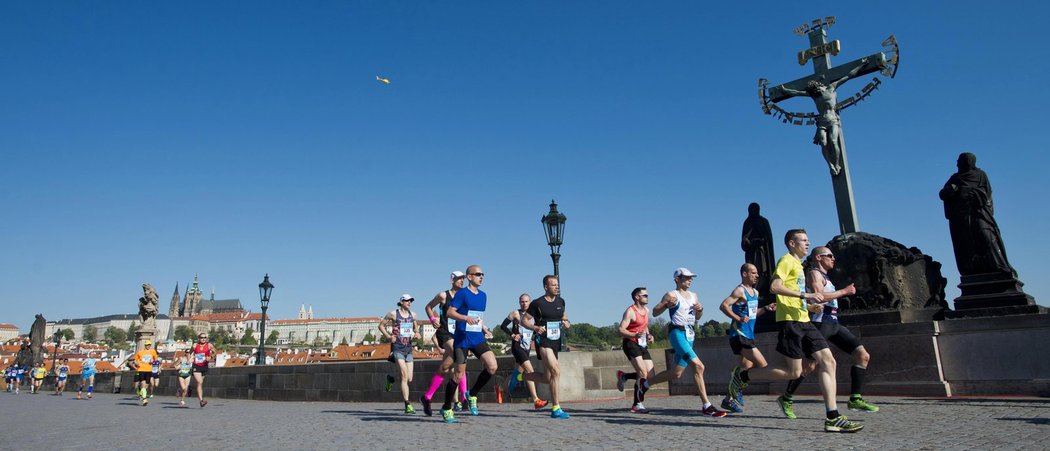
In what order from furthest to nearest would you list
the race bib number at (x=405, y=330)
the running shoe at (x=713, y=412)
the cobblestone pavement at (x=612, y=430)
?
the race bib number at (x=405, y=330), the running shoe at (x=713, y=412), the cobblestone pavement at (x=612, y=430)

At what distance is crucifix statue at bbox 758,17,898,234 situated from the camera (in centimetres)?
1187

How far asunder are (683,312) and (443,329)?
336 cm

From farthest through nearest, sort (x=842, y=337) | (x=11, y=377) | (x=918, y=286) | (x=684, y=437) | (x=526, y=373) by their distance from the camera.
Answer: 1. (x=11, y=377)
2. (x=918, y=286)
3. (x=526, y=373)
4. (x=842, y=337)
5. (x=684, y=437)

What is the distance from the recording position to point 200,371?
531 inches

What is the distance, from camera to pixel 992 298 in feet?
28.8

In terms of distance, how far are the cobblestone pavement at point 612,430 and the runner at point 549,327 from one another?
0.39 meters

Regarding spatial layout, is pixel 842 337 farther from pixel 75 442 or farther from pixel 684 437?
pixel 75 442

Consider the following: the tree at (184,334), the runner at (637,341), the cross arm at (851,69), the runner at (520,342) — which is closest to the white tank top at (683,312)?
the runner at (637,341)

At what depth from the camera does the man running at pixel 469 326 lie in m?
7.77

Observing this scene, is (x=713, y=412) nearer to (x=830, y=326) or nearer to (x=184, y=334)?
(x=830, y=326)

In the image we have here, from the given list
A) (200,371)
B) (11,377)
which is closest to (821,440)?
(200,371)

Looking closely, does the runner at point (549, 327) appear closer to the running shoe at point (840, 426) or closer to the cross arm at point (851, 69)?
the running shoe at point (840, 426)

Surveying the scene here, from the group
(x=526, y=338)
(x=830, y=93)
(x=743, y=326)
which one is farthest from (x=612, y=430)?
(x=830, y=93)

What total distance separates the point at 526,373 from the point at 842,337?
3.76m
